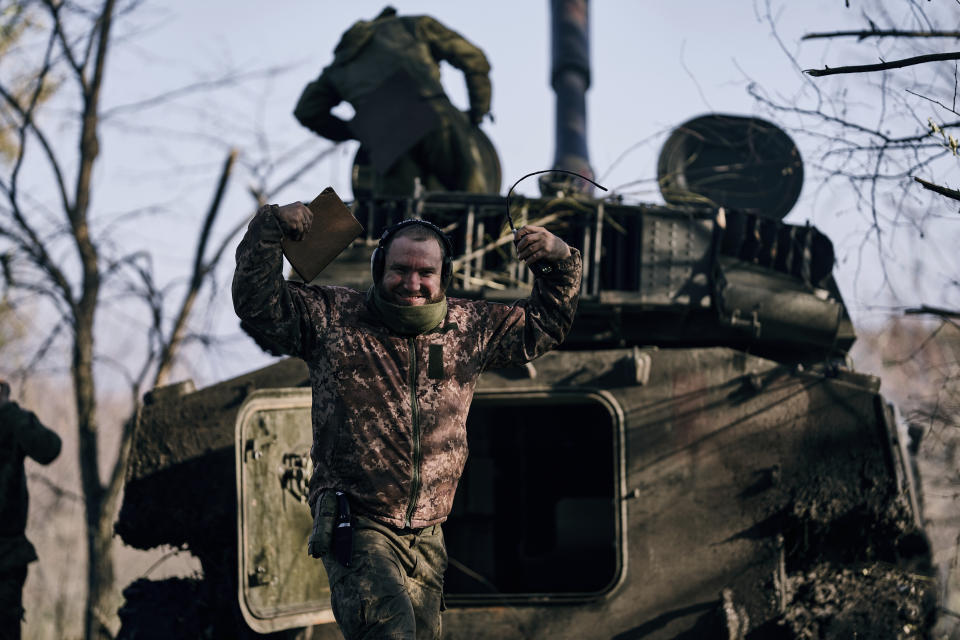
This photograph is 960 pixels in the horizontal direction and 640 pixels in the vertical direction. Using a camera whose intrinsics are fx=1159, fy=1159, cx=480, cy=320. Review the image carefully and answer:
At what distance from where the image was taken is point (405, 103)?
23.6 feet

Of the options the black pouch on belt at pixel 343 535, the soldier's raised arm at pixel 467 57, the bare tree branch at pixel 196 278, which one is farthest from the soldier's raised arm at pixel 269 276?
the bare tree branch at pixel 196 278

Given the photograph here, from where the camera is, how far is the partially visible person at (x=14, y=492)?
19.7 ft

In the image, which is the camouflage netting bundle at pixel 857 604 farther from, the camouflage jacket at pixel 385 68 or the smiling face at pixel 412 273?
the camouflage jacket at pixel 385 68

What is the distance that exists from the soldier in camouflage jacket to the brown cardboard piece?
77 mm

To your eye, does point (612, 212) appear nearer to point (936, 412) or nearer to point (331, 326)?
point (936, 412)

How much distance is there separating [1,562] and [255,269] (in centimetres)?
362

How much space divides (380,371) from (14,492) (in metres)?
3.51

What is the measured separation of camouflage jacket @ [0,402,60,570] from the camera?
5.99m

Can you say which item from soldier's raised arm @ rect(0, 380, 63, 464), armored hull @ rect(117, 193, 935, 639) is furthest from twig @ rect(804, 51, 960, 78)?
soldier's raised arm @ rect(0, 380, 63, 464)

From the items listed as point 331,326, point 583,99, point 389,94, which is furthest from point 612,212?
point 583,99

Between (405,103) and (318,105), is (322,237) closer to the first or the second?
(405,103)

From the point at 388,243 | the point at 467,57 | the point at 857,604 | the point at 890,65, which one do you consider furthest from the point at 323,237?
the point at 467,57

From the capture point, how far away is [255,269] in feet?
10.5

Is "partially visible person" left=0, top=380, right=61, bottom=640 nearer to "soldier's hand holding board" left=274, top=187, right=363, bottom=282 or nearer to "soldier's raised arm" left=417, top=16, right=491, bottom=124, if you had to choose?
"soldier's hand holding board" left=274, top=187, right=363, bottom=282
